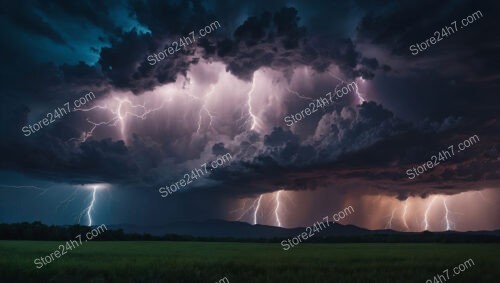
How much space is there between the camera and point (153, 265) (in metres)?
19.2

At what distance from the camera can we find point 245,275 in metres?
16.8

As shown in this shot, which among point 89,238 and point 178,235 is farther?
point 178,235

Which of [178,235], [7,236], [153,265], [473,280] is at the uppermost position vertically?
[7,236]

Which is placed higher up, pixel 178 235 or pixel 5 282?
pixel 178 235

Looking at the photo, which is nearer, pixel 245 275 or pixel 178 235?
pixel 245 275

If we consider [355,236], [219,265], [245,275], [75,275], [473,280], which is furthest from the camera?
[355,236]

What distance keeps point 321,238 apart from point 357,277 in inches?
2511

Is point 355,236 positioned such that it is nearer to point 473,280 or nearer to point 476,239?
point 476,239

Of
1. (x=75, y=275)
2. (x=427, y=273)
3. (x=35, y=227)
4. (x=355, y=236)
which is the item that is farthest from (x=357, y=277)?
(x=35, y=227)

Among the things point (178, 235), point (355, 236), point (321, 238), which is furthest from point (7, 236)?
point (355, 236)

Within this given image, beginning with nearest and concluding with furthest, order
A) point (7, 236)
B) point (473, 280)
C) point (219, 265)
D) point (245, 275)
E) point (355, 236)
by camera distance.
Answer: point (473, 280), point (245, 275), point (219, 265), point (7, 236), point (355, 236)

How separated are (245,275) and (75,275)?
24.2ft

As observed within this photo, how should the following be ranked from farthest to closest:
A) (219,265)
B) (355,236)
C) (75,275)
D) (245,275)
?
(355,236) → (219,265) → (75,275) → (245,275)

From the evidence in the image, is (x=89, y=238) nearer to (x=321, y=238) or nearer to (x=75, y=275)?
(x=321, y=238)
